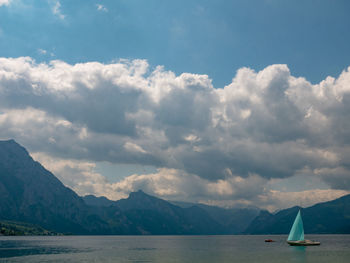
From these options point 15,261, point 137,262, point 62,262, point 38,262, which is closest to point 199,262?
point 137,262

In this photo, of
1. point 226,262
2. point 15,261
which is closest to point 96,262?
point 15,261

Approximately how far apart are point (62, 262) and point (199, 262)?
49.8 metres

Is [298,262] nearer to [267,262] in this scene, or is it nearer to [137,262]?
[267,262]

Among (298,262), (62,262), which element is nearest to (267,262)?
(298,262)

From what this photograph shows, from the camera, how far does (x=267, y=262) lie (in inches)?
4877

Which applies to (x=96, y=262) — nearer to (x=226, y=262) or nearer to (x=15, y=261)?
(x=15, y=261)

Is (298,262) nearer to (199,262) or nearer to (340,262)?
(340,262)

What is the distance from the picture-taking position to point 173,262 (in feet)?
422

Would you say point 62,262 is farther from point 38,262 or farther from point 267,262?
point 267,262

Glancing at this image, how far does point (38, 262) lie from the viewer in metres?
126

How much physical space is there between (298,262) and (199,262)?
35612 millimetres

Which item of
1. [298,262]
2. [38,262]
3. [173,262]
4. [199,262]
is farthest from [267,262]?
[38,262]

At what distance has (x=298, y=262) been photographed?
126m

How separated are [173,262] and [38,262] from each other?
48.6 meters
